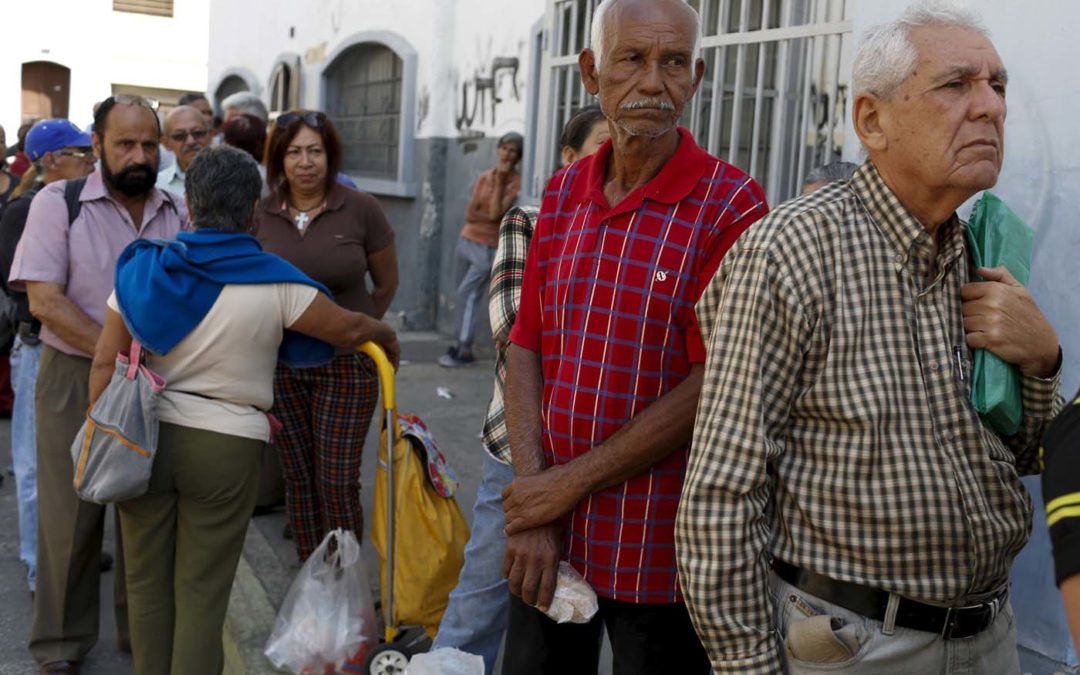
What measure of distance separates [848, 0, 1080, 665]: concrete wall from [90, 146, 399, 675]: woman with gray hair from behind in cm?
205

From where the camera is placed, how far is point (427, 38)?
10.5 meters

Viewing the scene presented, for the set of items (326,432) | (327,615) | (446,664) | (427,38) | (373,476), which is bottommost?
(373,476)

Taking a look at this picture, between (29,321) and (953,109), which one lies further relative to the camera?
(29,321)

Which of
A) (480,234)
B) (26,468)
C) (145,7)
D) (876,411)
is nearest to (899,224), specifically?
(876,411)

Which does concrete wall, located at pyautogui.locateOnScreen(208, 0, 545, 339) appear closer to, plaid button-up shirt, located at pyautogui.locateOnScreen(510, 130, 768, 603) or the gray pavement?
the gray pavement

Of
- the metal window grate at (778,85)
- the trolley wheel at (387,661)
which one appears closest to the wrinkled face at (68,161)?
the metal window grate at (778,85)

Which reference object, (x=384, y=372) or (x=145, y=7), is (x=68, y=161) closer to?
(x=384, y=372)

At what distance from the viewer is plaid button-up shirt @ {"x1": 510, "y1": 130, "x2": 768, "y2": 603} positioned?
7.13ft

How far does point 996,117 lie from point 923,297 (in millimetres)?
315

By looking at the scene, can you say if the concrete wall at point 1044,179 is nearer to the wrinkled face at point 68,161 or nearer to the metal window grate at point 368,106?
the wrinkled face at point 68,161

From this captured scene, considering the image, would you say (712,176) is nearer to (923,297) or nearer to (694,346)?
(694,346)

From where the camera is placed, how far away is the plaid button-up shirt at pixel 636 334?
7.13 ft

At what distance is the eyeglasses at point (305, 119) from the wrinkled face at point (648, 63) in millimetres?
2301

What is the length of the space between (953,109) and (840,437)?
0.56 metres
